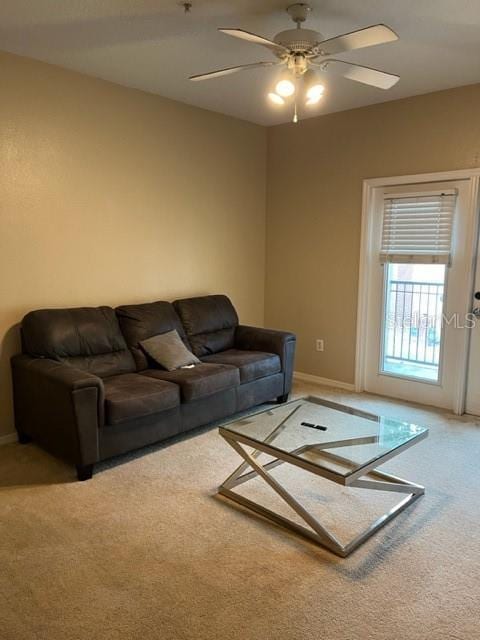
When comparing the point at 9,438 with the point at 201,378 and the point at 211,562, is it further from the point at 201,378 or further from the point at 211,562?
the point at 211,562

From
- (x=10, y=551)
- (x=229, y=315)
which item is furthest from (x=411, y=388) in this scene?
(x=10, y=551)

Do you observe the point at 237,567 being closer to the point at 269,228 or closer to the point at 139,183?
the point at 139,183

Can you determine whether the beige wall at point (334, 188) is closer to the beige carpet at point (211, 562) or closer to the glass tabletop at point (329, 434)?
the glass tabletop at point (329, 434)

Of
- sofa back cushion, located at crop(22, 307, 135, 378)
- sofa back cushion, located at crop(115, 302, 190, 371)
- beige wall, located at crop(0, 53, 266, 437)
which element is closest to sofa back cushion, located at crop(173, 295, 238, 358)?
sofa back cushion, located at crop(115, 302, 190, 371)

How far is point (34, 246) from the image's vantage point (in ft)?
11.5

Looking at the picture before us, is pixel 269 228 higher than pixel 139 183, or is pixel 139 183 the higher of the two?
pixel 139 183

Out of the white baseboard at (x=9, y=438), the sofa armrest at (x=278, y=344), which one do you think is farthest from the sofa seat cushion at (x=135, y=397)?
the sofa armrest at (x=278, y=344)

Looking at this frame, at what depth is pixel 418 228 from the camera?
13.9 ft

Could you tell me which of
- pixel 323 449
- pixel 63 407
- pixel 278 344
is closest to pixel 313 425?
pixel 323 449

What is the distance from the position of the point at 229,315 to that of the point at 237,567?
270 centimetres

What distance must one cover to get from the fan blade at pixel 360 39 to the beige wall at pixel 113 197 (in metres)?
2.00

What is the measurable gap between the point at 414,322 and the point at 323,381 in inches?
44.2

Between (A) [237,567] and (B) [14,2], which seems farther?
(B) [14,2]

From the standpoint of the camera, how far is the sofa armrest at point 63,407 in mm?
2834
